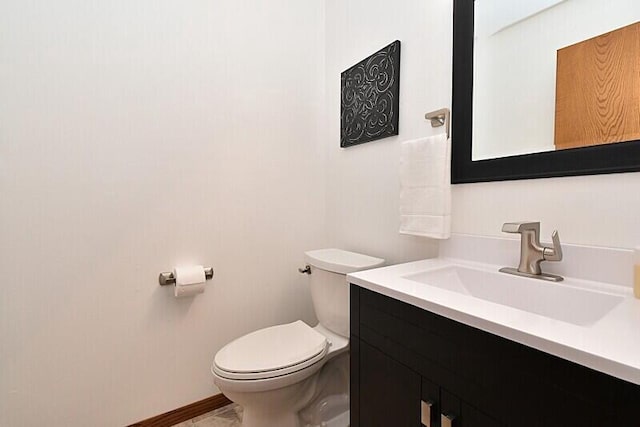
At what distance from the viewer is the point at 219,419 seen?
1479 mm

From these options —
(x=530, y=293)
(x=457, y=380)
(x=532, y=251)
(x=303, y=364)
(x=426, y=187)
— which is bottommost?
(x=303, y=364)

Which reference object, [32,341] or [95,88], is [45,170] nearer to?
[95,88]

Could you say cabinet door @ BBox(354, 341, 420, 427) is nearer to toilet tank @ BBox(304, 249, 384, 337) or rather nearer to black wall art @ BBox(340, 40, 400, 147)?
toilet tank @ BBox(304, 249, 384, 337)

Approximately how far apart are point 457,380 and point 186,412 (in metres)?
1.36

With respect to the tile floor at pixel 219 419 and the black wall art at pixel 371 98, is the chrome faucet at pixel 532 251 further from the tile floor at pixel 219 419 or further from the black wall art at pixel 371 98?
the tile floor at pixel 219 419

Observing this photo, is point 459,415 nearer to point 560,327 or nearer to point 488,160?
point 560,327

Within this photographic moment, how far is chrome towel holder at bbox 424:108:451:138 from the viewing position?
1.14 meters

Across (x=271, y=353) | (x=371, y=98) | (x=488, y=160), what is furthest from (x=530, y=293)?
(x=371, y=98)

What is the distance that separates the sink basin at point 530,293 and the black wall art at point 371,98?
67 cm

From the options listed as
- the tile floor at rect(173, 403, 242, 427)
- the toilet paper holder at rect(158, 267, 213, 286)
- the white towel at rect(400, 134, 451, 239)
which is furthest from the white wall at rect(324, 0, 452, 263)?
the tile floor at rect(173, 403, 242, 427)

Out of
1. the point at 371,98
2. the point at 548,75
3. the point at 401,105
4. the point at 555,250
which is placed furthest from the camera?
the point at 371,98

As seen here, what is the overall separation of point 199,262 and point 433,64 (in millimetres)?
1314

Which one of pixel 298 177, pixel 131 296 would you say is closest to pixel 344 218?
pixel 298 177

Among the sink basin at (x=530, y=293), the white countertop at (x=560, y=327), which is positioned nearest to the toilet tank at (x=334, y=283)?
the sink basin at (x=530, y=293)
